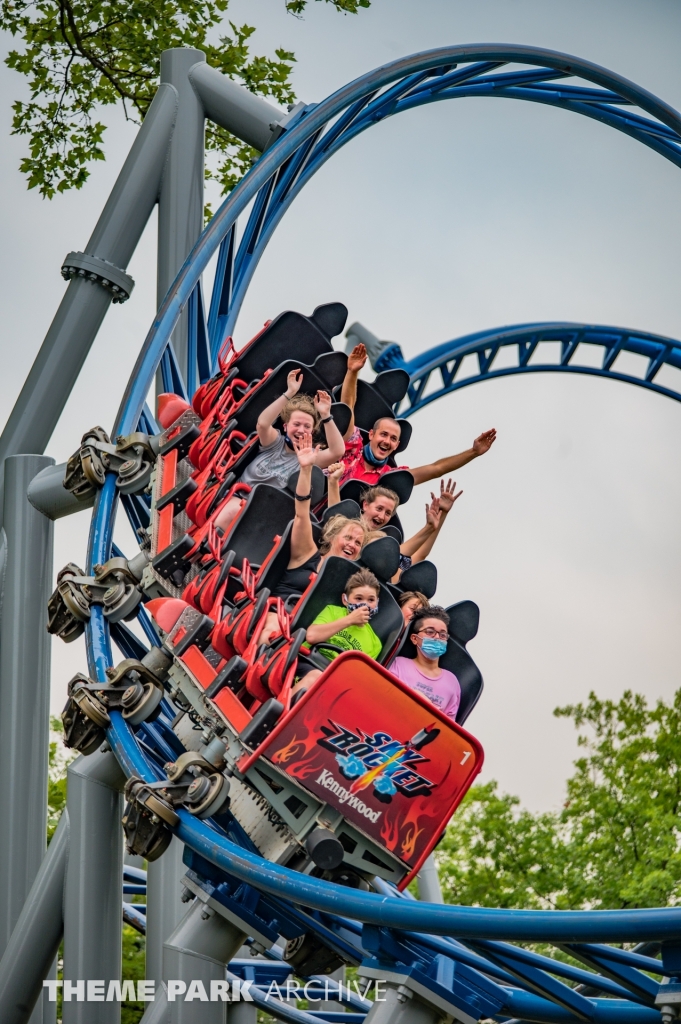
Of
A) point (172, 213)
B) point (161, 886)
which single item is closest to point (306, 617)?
point (161, 886)

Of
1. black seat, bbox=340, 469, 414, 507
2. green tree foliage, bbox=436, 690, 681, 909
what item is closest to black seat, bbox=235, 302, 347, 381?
black seat, bbox=340, 469, 414, 507

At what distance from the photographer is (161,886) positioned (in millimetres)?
6035

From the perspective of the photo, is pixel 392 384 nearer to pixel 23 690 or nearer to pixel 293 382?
pixel 293 382

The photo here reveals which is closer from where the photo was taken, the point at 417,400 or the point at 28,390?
the point at 28,390

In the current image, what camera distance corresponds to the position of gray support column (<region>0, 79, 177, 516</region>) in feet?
23.2

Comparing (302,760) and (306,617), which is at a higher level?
(306,617)

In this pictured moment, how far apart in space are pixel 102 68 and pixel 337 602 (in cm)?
703

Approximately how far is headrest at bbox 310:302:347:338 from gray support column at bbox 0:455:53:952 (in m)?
A: 1.68

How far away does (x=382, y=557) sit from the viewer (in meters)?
4.61

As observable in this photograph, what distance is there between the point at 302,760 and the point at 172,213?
477 centimetres

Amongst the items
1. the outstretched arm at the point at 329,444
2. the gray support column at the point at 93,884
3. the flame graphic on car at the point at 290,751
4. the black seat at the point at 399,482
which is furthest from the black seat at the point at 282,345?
the flame graphic on car at the point at 290,751

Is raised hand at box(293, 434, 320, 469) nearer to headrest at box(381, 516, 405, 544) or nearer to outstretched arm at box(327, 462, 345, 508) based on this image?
outstretched arm at box(327, 462, 345, 508)

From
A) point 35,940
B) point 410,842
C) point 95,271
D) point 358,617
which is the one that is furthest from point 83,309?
point 410,842

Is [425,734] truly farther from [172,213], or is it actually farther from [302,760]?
[172,213]
